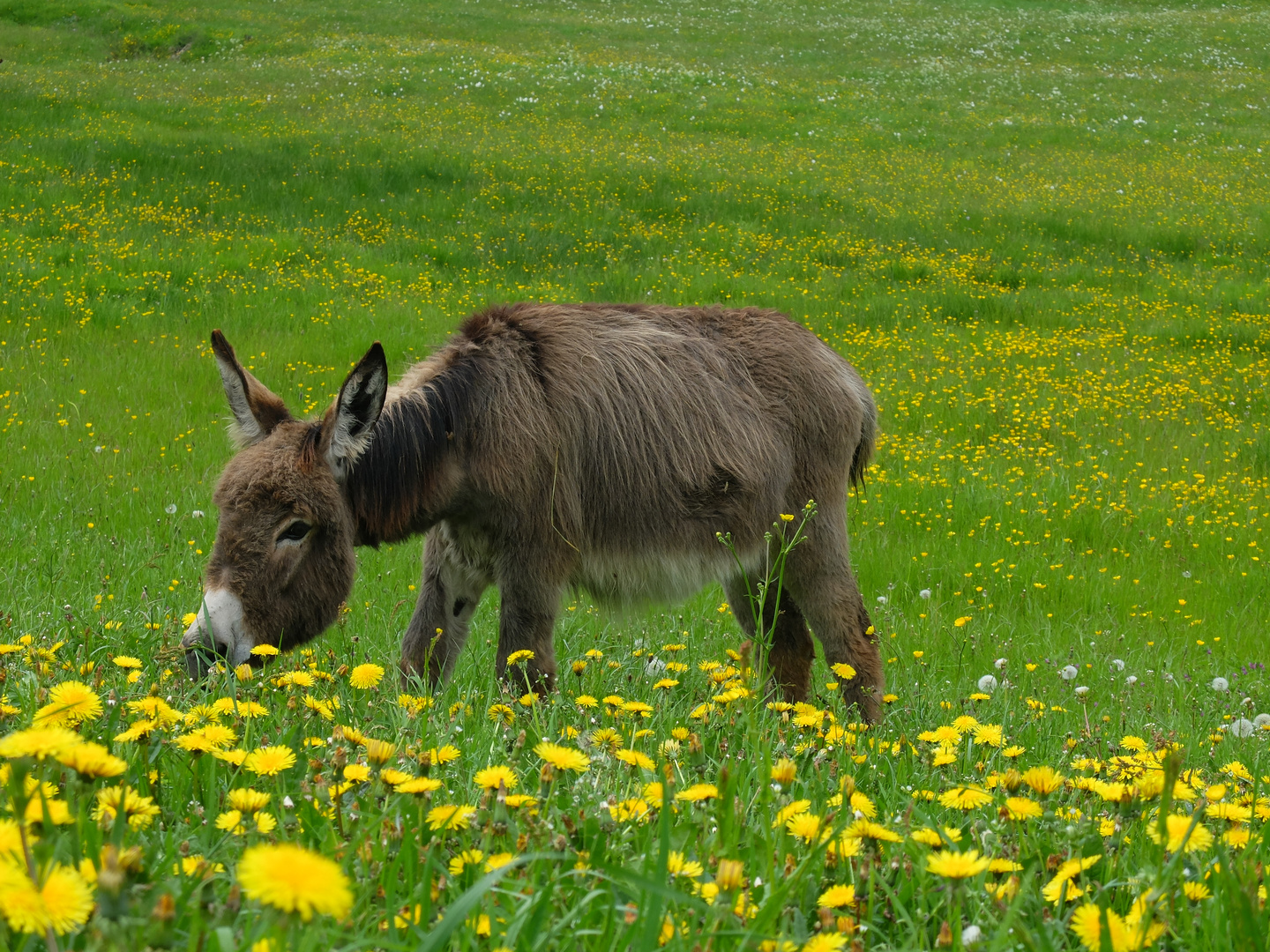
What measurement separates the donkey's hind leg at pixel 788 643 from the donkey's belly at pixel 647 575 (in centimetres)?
55

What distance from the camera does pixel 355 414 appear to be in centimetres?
374

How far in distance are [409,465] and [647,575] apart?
1.18 m

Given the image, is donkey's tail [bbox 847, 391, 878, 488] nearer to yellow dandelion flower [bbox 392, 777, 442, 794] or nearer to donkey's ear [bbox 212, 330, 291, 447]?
donkey's ear [bbox 212, 330, 291, 447]

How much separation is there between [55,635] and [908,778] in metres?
3.15

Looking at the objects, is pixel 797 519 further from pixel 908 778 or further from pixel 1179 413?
pixel 1179 413

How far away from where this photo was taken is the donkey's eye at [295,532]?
3600mm

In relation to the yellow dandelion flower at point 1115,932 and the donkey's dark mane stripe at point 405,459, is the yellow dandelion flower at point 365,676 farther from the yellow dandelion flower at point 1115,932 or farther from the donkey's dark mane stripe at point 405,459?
the yellow dandelion flower at point 1115,932

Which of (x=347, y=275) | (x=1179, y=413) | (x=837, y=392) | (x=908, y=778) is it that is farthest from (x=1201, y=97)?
Result: (x=908, y=778)

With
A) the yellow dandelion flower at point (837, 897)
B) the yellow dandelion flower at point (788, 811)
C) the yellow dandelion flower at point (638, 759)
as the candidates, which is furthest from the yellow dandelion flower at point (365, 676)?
the yellow dandelion flower at point (837, 897)

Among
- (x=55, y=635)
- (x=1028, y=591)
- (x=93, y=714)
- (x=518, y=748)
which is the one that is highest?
(x=93, y=714)

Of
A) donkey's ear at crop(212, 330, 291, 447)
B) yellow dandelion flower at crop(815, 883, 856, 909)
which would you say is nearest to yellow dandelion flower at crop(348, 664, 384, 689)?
yellow dandelion flower at crop(815, 883, 856, 909)

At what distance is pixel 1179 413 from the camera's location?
1088 centimetres

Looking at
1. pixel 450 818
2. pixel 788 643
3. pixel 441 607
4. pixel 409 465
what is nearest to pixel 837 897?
pixel 450 818

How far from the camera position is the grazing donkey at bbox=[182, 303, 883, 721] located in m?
3.63
